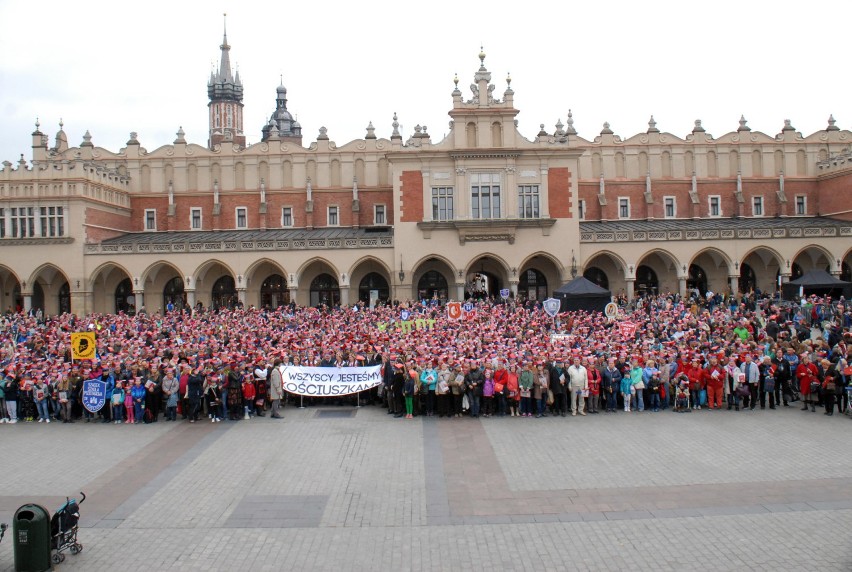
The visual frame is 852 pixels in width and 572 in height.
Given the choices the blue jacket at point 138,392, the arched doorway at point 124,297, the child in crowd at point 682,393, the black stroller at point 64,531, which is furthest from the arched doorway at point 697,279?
the black stroller at point 64,531

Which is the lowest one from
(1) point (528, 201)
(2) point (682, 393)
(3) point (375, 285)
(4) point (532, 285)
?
(2) point (682, 393)

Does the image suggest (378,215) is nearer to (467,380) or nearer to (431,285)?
(431,285)

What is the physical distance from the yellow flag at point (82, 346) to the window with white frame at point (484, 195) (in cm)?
2605

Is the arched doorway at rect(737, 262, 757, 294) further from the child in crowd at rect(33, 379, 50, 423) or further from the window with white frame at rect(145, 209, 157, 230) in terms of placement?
the child in crowd at rect(33, 379, 50, 423)

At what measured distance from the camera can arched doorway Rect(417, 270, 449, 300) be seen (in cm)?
4384

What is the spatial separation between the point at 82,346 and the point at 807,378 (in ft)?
63.5

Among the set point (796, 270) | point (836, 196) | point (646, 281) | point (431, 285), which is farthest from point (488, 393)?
point (836, 196)

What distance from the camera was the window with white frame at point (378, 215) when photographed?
47.5 m

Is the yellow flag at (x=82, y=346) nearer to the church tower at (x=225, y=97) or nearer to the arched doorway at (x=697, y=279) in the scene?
the arched doorway at (x=697, y=279)

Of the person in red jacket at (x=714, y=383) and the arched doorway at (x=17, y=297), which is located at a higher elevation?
the arched doorway at (x=17, y=297)

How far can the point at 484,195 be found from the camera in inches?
1622

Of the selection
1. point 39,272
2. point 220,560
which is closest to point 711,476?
point 220,560

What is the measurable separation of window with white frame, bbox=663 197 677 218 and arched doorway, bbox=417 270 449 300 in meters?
17.3

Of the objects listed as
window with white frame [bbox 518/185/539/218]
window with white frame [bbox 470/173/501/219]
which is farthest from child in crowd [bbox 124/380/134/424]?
window with white frame [bbox 518/185/539/218]
